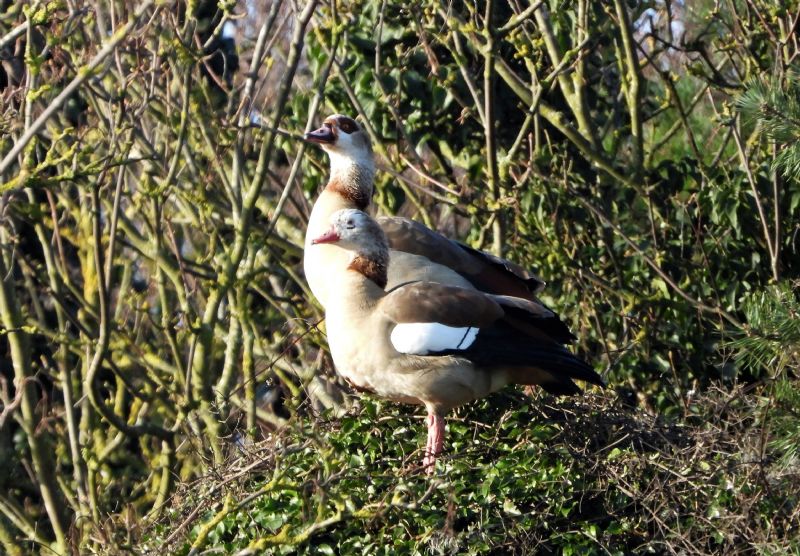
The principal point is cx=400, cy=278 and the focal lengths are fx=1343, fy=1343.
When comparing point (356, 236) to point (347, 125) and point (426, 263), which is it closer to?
point (426, 263)

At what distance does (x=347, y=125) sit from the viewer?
746 centimetres

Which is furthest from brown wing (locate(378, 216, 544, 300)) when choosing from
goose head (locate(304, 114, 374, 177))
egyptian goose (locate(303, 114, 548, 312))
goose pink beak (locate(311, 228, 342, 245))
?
goose pink beak (locate(311, 228, 342, 245))

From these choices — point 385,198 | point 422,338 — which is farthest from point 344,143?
point 422,338

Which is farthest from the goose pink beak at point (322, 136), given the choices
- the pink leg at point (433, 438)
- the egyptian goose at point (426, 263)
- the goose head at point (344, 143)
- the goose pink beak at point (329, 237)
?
the pink leg at point (433, 438)

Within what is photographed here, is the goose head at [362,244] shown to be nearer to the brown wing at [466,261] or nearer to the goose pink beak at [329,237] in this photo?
the goose pink beak at [329,237]

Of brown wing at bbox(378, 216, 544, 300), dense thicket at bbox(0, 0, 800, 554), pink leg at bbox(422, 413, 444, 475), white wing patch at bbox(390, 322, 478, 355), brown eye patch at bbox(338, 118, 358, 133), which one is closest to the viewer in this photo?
pink leg at bbox(422, 413, 444, 475)

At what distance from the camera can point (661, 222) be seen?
809cm

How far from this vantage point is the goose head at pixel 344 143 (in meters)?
7.41

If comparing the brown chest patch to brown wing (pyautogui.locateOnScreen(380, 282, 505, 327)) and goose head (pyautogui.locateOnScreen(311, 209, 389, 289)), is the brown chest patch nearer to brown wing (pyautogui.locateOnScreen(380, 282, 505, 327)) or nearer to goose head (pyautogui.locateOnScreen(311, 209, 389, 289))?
goose head (pyautogui.locateOnScreen(311, 209, 389, 289))

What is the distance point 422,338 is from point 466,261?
134 cm

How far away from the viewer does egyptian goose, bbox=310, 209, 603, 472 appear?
18.2 ft

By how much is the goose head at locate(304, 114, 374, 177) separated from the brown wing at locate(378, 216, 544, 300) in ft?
2.25

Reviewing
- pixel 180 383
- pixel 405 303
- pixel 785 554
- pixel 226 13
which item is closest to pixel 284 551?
pixel 405 303

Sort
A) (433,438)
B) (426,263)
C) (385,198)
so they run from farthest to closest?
(385,198), (426,263), (433,438)
